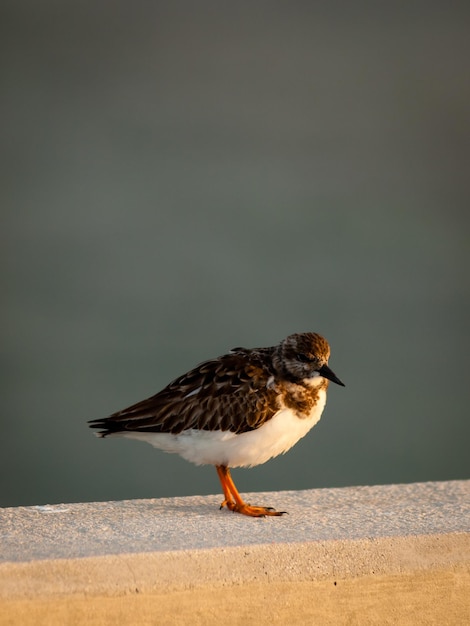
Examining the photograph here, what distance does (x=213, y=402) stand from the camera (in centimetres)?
246

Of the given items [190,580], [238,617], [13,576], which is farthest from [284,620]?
[13,576]

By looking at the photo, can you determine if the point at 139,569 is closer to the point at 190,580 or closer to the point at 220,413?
the point at 190,580

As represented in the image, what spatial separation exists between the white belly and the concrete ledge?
0.17 metres

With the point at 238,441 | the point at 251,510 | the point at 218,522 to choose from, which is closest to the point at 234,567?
the point at 218,522

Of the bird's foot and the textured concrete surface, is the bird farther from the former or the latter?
the textured concrete surface

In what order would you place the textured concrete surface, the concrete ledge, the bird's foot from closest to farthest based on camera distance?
the concrete ledge < the textured concrete surface < the bird's foot

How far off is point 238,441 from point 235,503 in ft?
0.54

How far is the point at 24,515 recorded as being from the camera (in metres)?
2.36

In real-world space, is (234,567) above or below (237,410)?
below

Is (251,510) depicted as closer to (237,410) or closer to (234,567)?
(237,410)

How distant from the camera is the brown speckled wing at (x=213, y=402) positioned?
244 cm

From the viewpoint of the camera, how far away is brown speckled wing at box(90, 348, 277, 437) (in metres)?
2.44

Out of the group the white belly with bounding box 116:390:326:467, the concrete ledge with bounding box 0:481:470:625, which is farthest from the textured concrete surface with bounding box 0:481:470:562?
the white belly with bounding box 116:390:326:467

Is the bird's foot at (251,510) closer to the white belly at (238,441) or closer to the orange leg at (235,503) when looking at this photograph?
the orange leg at (235,503)
